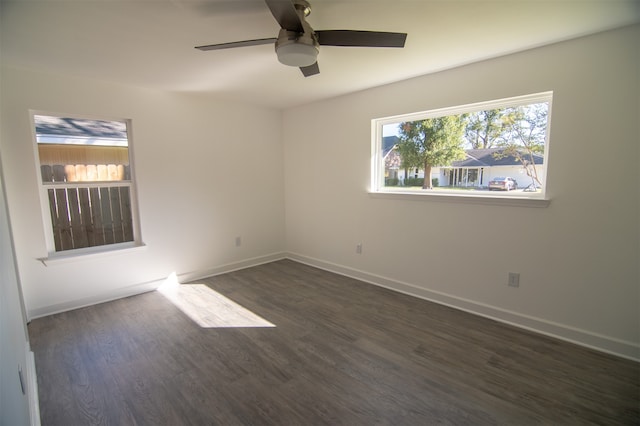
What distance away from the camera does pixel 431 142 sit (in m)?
3.27

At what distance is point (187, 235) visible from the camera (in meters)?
3.88

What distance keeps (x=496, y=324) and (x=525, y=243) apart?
79 cm

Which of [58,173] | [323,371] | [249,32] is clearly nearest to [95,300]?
[58,173]

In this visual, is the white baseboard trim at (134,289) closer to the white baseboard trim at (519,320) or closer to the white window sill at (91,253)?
the white window sill at (91,253)

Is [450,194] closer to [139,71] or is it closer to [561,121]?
[561,121]

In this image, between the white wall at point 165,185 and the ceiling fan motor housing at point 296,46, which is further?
the white wall at point 165,185

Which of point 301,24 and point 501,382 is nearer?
point 301,24

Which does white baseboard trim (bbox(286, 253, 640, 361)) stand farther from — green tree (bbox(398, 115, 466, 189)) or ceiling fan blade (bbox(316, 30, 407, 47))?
ceiling fan blade (bbox(316, 30, 407, 47))

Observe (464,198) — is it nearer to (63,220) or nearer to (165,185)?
(165,185)

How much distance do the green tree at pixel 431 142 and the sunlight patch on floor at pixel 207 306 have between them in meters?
2.37

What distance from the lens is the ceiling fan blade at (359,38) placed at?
5.90 feet

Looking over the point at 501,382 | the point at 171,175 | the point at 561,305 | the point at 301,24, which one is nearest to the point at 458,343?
the point at 501,382

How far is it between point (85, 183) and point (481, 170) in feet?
13.6

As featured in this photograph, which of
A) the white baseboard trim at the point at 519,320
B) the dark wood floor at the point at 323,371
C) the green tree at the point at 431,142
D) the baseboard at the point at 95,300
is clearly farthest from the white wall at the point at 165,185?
the green tree at the point at 431,142
